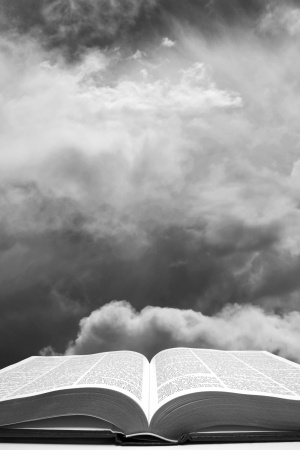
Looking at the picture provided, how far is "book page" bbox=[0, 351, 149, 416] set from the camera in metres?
1.89

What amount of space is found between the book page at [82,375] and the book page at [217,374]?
0.27 ft

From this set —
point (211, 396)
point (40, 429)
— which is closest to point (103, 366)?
point (40, 429)

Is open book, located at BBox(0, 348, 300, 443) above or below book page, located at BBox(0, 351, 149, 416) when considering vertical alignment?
below

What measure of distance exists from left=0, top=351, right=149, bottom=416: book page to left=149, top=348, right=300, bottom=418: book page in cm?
8

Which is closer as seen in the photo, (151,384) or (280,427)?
(280,427)

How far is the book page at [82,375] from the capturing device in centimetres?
189

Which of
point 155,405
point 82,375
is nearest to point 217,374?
point 155,405

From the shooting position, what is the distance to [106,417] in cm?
172

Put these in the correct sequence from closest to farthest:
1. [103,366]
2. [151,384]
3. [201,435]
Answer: [201,435] < [151,384] < [103,366]

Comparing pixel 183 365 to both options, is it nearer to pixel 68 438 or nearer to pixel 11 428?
pixel 68 438

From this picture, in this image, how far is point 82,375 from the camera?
2.09 meters

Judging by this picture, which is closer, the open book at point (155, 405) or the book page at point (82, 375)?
the open book at point (155, 405)

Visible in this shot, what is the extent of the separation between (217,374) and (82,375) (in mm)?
664

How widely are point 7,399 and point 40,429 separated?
0.63 feet
